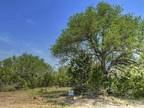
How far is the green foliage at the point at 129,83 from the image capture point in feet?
84.2

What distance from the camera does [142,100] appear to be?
2412cm

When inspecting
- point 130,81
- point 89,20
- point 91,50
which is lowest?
point 130,81

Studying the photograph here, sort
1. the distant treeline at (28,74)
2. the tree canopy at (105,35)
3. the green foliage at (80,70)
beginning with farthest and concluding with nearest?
the distant treeline at (28,74) → the green foliage at (80,70) → the tree canopy at (105,35)

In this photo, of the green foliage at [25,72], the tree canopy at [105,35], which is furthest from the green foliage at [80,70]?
the green foliage at [25,72]

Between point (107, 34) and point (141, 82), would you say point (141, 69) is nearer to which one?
point (141, 82)

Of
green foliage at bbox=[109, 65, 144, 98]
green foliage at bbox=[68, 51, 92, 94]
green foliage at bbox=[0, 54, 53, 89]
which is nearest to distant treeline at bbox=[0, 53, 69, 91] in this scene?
green foliage at bbox=[0, 54, 53, 89]

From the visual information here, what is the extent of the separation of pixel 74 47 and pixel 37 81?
56.5ft

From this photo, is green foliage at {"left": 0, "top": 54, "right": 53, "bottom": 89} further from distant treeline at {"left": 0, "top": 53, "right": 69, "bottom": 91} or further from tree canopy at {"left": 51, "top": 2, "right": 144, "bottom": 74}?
tree canopy at {"left": 51, "top": 2, "right": 144, "bottom": 74}

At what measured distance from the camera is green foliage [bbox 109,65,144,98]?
25.7 m

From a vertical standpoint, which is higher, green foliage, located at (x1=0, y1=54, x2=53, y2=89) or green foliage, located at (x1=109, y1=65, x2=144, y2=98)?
green foliage, located at (x1=0, y1=54, x2=53, y2=89)

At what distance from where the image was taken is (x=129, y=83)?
25.8 metres

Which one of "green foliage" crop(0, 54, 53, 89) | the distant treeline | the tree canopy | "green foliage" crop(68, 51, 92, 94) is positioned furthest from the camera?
"green foliage" crop(0, 54, 53, 89)

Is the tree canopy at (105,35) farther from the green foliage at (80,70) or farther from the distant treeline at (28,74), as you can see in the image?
the distant treeline at (28,74)

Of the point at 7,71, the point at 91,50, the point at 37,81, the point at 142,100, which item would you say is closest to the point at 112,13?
the point at 91,50
